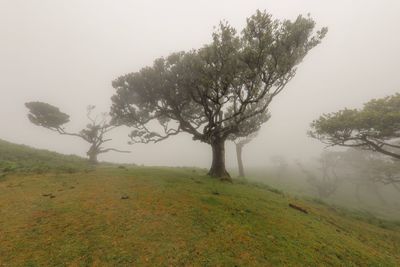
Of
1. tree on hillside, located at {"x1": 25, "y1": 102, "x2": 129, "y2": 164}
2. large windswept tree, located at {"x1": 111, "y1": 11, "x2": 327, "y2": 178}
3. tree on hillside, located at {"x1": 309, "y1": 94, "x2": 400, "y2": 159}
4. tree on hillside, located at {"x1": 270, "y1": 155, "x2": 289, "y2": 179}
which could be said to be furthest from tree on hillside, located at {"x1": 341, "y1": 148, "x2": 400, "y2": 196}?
tree on hillside, located at {"x1": 25, "y1": 102, "x2": 129, "y2": 164}

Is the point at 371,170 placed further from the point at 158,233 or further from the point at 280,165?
the point at 158,233

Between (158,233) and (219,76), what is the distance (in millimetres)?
15565

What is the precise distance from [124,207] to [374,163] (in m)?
56.6

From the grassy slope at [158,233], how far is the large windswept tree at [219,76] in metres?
10.9

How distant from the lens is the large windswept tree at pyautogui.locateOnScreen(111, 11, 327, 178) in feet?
61.3

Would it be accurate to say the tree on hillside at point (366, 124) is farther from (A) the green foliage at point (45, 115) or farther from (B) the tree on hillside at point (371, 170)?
(A) the green foliage at point (45, 115)

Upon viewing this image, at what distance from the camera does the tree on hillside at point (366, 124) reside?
2108cm

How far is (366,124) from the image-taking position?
22328mm

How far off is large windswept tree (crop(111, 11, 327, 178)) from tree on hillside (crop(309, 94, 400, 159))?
8.53 metres

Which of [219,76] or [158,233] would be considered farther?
[219,76]

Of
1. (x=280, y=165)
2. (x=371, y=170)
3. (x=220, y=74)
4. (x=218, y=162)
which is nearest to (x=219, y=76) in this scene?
(x=220, y=74)

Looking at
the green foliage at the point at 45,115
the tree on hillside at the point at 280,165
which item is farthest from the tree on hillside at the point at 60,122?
the tree on hillside at the point at 280,165

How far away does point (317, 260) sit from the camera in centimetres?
835

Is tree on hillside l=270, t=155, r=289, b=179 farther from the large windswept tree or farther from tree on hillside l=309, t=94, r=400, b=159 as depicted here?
the large windswept tree
